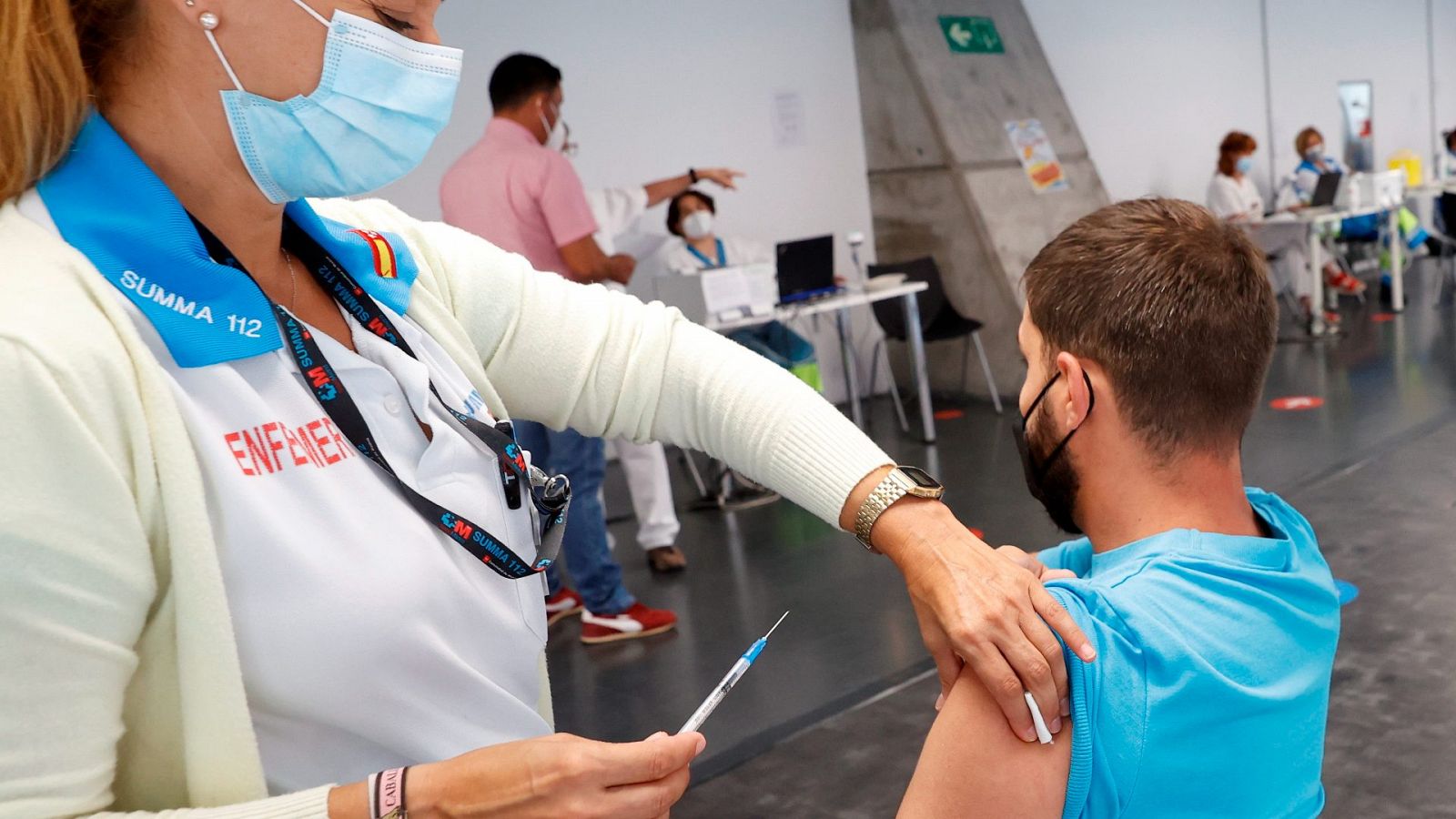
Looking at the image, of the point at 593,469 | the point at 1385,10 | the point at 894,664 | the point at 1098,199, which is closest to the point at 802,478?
the point at 894,664

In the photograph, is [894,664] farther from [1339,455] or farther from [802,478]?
[1339,455]

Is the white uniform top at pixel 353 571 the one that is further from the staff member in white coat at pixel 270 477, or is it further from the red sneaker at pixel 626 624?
the red sneaker at pixel 626 624

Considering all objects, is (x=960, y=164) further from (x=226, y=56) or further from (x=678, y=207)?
(x=226, y=56)

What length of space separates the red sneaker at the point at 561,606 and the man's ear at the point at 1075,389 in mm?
2568

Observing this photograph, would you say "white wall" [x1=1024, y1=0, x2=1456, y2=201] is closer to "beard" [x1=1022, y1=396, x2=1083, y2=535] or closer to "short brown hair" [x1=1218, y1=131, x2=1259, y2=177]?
"short brown hair" [x1=1218, y1=131, x2=1259, y2=177]

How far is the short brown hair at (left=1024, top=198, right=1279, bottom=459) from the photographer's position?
3.75ft

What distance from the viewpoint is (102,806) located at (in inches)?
26.8

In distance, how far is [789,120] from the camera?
6.57 metres

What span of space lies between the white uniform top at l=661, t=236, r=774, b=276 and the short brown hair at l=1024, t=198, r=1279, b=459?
4.35 meters

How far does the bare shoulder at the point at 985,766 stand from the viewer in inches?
38.3

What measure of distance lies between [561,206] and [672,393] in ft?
7.72

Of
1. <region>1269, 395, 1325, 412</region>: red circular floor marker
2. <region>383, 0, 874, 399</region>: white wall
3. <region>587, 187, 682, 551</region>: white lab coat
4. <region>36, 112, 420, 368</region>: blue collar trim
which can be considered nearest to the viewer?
<region>36, 112, 420, 368</region>: blue collar trim

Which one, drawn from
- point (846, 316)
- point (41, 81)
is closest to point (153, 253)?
point (41, 81)

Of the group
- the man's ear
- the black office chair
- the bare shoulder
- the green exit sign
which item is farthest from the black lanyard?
the green exit sign
